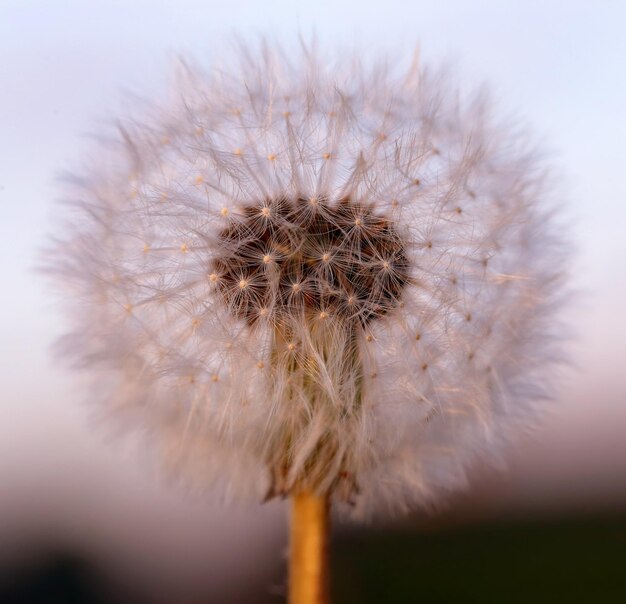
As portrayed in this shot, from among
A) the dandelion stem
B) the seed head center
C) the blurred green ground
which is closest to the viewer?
the seed head center

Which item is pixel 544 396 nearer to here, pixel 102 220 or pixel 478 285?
pixel 478 285

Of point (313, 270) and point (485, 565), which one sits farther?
point (485, 565)

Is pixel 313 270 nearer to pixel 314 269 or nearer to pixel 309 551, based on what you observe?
pixel 314 269

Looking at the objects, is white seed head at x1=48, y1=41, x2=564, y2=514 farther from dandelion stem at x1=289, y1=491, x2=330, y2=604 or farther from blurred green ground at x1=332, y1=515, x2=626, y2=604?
blurred green ground at x1=332, y1=515, x2=626, y2=604

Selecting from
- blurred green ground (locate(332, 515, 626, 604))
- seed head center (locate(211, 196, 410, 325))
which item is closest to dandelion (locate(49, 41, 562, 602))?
seed head center (locate(211, 196, 410, 325))

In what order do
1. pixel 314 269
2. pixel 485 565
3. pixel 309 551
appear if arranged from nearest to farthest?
pixel 314 269
pixel 309 551
pixel 485 565

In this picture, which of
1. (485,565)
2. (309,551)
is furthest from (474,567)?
(309,551)

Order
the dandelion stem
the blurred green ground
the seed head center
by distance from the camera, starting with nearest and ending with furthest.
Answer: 1. the seed head center
2. the dandelion stem
3. the blurred green ground

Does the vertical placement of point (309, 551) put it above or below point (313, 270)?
below
